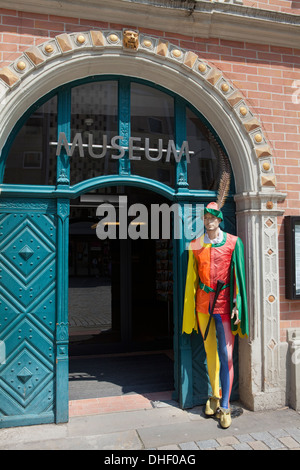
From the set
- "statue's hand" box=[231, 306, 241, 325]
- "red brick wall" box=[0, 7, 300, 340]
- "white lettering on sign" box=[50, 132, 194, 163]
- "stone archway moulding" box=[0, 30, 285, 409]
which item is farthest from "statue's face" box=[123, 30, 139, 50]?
"statue's hand" box=[231, 306, 241, 325]

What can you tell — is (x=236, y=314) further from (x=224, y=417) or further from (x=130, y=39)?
(x=130, y=39)

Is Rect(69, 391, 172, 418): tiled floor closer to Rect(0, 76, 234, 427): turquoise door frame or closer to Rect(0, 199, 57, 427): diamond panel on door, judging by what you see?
Rect(0, 76, 234, 427): turquoise door frame

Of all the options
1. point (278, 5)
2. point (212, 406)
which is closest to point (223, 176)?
point (278, 5)

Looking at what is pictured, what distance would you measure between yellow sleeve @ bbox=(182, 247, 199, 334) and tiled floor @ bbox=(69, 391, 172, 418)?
1053 mm

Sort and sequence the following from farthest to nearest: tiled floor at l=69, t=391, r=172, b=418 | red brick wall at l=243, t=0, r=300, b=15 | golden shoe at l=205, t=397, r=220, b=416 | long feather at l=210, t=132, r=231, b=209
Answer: red brick wall at l=243, t=0, r=300, b=15, long feather at l=210, t=132, r=231, b=209, tiled floor at l=69, t=391, r=172, b=418, golden shoe at l=205, t=397, r=220, b=416

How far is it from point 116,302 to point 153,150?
364 centimetres

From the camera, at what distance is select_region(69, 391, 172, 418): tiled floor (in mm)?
4066

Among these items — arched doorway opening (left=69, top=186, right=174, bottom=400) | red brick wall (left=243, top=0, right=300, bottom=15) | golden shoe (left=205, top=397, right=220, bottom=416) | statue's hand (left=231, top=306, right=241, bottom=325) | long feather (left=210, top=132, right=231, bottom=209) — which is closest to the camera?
statue's hand (left=231, top=306, right=241, bottom=325)

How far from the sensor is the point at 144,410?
4.03 m

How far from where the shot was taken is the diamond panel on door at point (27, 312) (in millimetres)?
3639

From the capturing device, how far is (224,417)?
3639 millimetres

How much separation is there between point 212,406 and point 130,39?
401 centimetres

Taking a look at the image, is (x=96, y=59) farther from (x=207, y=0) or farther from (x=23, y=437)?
(x=23, y=437)

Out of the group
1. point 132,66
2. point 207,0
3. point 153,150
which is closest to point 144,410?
point 153,150
